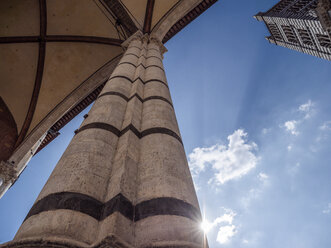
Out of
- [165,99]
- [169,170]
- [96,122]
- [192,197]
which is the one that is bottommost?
[192,197]

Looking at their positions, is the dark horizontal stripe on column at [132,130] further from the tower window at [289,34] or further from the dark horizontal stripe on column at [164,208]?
the tower window at [289,34]

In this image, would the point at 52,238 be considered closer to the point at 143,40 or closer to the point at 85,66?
the point at 143,40

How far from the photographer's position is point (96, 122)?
193 centimetres

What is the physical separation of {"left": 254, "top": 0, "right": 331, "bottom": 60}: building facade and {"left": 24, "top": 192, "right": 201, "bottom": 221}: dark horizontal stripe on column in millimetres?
20551

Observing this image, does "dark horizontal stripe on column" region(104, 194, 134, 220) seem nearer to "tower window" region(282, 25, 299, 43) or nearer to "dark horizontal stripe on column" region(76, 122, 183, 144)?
"dark horizontal stripe on column" region(76, 122, 183, 144)

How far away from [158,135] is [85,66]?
22.4ft

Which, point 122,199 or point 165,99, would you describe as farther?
point 165,99

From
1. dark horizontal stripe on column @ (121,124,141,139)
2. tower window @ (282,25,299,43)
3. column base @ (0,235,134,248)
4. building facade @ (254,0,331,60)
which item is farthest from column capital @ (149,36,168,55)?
tower window @ (282,25,299,43)

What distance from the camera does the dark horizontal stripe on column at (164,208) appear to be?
3.82ft

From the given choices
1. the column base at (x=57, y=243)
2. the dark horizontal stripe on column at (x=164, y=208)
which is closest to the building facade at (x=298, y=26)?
the dark horizontal stripe on column at (x=164, y=208)

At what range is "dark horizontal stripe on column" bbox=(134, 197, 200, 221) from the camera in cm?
116

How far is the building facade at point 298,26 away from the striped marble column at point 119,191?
2010 centimetres

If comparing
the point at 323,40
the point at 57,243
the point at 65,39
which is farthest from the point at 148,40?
the point at 323,40

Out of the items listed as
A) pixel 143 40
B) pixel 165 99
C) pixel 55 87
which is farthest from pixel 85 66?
pixel 165 99
